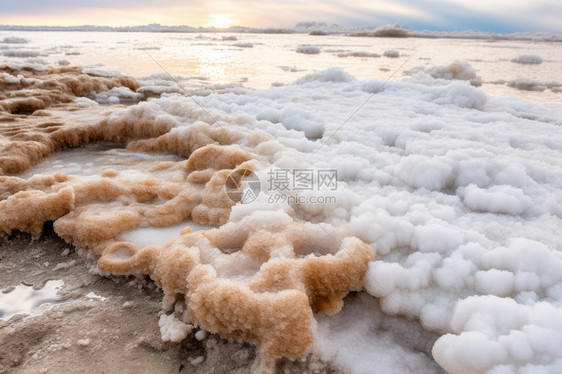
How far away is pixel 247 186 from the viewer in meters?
3.39

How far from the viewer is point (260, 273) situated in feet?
7.29

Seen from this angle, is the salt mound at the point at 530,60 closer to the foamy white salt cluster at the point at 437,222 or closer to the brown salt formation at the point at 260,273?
the foamy white salt cluster at the point at 437,222

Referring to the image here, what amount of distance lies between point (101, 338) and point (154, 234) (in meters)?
1.00

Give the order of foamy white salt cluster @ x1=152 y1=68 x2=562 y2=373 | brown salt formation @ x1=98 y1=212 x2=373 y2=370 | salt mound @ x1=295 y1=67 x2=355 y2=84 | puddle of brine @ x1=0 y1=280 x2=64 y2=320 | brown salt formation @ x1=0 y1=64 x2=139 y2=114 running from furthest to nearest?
salt mound @ x1=295 y1=67 x2=355 y2=84
brown salt formation @ x1=0 y1=64 x2=139 y2=114
puddle of brine @ x1=0 y1=280 x2=64 y2=320
brown salt formation @ x1=98 y1=212 x2=373 y2=370
foamy white salt cluster @ x1=152 y1=68 x2=562 y2=373

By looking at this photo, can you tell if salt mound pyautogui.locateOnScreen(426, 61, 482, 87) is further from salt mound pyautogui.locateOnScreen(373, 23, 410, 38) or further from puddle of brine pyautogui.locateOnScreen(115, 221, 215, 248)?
salt mound pyautogui.locateOnScreen(373, 23, 410, 38)

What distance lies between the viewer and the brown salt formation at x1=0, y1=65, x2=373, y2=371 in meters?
2.01

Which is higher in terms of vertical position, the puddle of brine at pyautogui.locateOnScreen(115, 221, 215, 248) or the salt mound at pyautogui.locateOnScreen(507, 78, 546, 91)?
the salt mound at pyautogui.locateOnScreen(507, 78, 546, 91)

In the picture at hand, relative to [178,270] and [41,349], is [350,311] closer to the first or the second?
[178,270]

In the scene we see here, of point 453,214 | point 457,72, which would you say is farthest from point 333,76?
point 453,214

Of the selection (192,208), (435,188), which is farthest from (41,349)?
(435,188)

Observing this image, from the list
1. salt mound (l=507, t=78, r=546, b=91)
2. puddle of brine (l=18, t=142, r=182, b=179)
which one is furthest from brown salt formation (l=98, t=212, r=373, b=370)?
salt mound (l=507, t=78, r=546, b=91)

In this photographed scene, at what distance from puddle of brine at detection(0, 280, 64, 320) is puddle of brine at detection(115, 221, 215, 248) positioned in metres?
0.55

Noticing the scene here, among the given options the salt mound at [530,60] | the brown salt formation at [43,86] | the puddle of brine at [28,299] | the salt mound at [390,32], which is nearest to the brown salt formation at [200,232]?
the puddle of brine at [28,299]

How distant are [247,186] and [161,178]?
104cm
